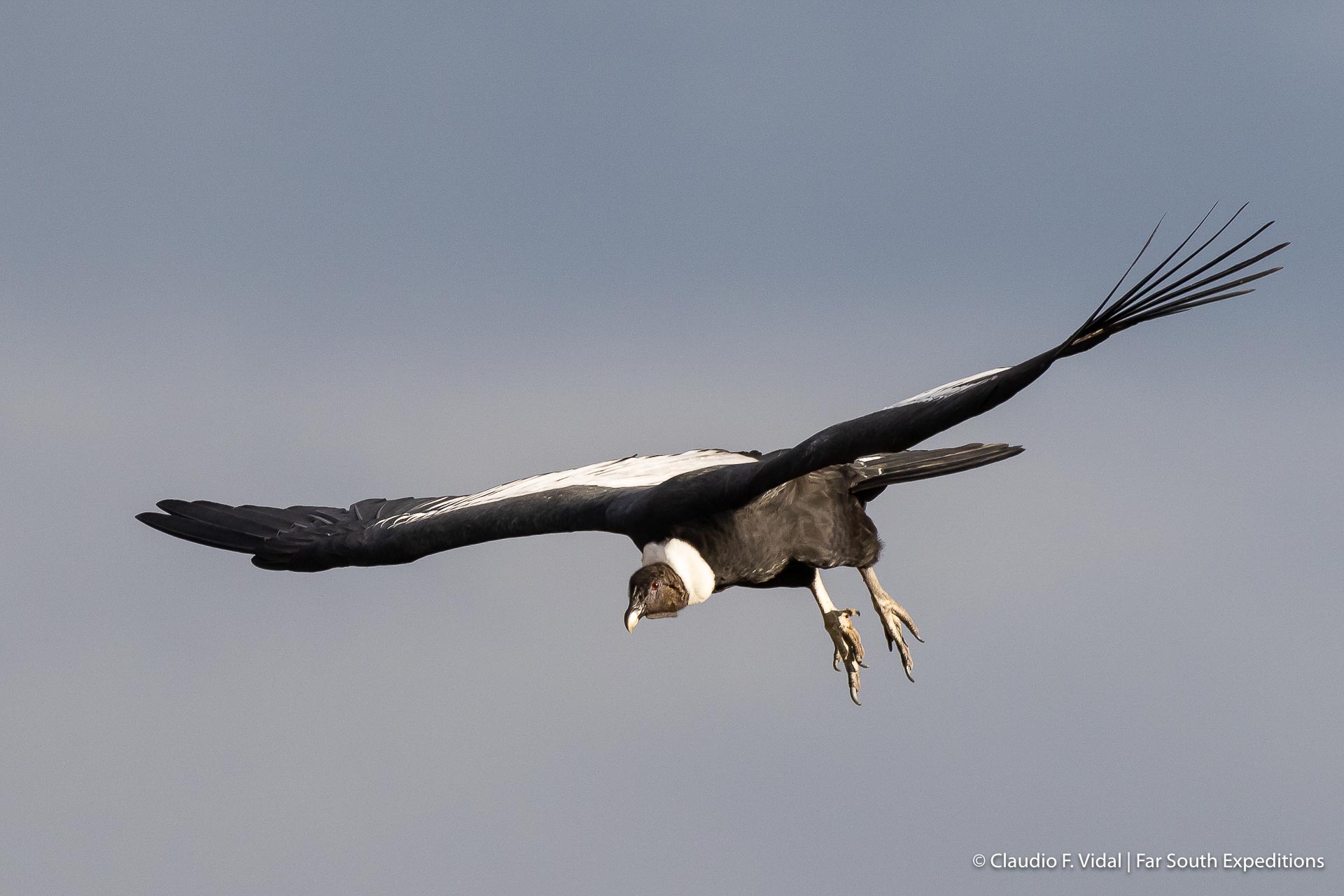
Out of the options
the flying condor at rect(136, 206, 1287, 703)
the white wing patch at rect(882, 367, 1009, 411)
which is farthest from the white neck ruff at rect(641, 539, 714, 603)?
the white wing patch at rect(882, 367, 1009, 411)

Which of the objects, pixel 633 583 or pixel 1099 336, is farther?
pixel 633 583

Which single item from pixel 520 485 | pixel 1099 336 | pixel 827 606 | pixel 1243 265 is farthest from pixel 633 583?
pixel 1243 265

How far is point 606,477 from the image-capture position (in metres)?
13.4

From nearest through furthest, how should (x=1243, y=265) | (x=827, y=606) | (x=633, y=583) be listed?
(x=1243, y=265), (x=633, y=583), (x=827, y=606)

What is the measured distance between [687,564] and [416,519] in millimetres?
2531

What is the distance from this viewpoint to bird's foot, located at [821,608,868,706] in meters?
12.1

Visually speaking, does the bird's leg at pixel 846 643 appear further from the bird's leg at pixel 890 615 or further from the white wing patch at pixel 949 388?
the white wing patch at pixel 949 388

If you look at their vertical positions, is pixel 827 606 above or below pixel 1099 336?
below

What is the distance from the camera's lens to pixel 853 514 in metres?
12.0

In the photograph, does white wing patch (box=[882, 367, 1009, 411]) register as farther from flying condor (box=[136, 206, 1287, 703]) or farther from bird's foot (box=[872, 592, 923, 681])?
bird's foot (box=[872, 592, 923, 681])

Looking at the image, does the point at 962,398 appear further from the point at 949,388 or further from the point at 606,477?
the point at 606,477

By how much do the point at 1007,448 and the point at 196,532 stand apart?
20.2 ft

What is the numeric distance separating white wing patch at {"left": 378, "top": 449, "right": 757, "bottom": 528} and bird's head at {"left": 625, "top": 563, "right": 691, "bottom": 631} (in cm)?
151

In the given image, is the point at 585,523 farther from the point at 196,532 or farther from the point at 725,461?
the point at 196,532
